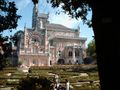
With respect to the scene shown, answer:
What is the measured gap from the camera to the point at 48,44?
8781 centimetres

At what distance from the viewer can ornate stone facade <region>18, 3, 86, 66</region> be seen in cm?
8200

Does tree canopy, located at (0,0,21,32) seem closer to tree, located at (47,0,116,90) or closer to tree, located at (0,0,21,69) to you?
tree, located at (0,0,21,69)

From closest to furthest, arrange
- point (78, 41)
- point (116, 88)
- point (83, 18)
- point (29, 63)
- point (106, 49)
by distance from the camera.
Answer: point (116, 88) → point (106, 49) → point (83, 18) → point (29, 63) → point (78, 41)

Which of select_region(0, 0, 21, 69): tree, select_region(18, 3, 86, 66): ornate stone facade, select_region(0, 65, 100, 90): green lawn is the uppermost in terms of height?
select_region(18, 3, 86, 66): ornate stone facade

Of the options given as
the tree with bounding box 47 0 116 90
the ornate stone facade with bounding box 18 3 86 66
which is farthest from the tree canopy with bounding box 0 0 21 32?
the ornate stone facade with bounding box 18 3 86 66

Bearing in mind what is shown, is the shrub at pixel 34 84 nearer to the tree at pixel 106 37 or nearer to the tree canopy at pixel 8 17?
the tree canopy at pixel 8 17

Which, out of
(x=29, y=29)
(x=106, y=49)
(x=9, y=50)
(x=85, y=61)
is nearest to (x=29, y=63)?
(x=29, y=29)

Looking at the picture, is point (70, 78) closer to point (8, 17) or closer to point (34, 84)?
point (34, 84)

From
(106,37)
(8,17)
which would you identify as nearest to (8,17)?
(8,17)

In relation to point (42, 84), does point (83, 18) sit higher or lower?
higher

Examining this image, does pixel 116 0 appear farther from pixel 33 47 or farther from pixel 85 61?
pixel 85 61

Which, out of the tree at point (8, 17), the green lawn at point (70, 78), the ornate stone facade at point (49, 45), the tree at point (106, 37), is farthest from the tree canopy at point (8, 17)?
the ornate stone facade at point (49, 45)

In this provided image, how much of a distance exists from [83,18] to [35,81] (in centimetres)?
867

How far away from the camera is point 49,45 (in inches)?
3457
